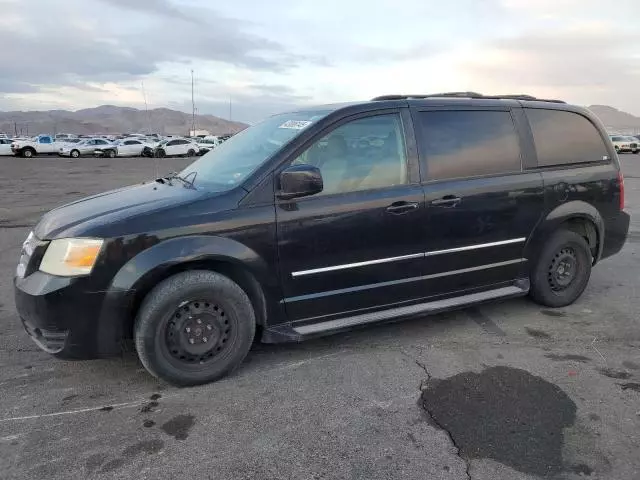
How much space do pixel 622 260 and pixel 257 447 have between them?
232 inches

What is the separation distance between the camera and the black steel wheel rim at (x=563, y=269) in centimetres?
480

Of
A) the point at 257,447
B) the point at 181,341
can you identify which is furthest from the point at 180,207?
the point at 257,447

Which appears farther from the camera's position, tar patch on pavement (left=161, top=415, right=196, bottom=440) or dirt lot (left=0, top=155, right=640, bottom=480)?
tar patch on pavement (left=161, top=415, right=196, bottom=440)

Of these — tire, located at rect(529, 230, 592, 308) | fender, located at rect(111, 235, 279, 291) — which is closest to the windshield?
fender, located at rect(111, 235, 279, 291)

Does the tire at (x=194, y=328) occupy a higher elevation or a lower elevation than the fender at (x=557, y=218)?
lower

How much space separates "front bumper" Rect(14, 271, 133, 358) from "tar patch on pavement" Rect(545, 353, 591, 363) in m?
3.04

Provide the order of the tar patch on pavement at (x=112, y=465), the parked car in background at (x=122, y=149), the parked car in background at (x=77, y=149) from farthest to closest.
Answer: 1. the parked car in background at (x=122, y=149)
2. the parked car in background at (x=77, y=149)
3. the tar patch on pavement at (x=112, y=465)

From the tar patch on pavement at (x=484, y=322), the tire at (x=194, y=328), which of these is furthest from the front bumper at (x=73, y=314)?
the tar patch on pavement at (x=484, y=322)

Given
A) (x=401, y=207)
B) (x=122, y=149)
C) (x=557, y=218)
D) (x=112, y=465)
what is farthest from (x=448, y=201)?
(x=122, y=149)

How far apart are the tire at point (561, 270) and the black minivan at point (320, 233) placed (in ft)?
0.05

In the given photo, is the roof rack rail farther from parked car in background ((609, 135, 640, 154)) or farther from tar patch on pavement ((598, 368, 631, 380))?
parked car in background ((609, 135, 640, 154))

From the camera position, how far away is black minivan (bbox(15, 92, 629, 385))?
3227mm

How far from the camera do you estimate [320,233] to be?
361cm

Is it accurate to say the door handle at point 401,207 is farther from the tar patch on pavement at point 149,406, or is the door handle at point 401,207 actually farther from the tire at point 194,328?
the tar patch on pavement at point 149,406
